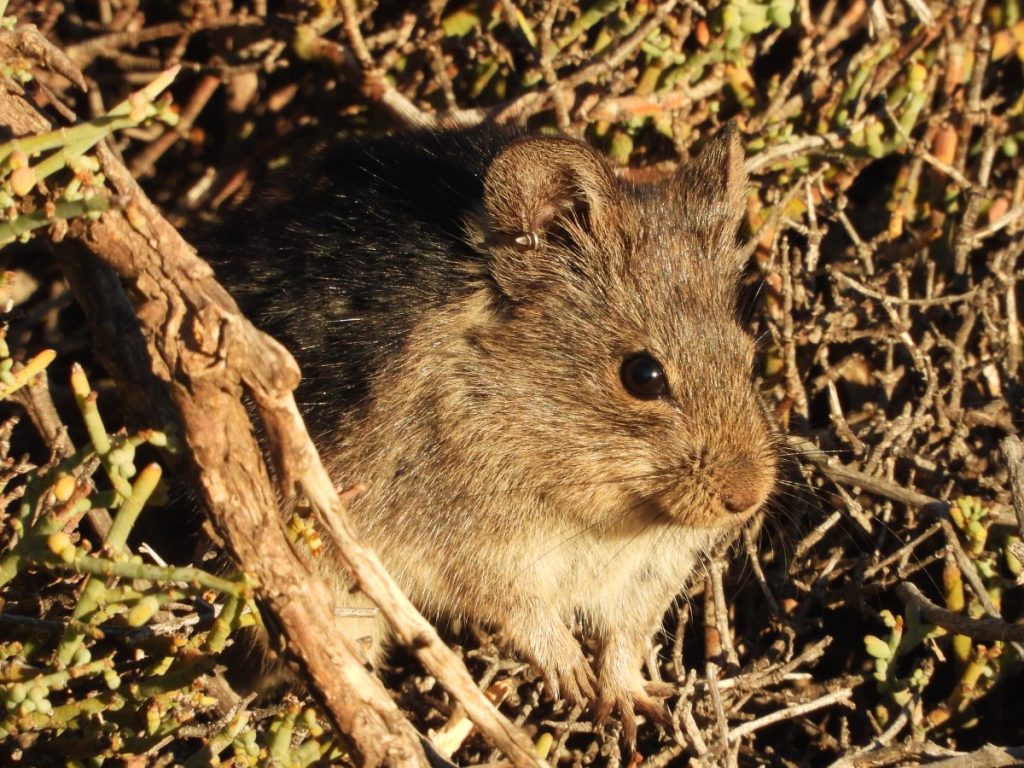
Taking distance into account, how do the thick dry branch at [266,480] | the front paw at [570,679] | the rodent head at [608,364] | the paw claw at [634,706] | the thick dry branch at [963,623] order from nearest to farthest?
the thick dry branch at [266,480] < the thick dry branch at [963,623] < the rodent head at [608,364] < the paw claw at [634,706] < the front paw at [570,679]

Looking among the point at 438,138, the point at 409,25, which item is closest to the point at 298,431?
the point at 438,138

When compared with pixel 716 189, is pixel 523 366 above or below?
below

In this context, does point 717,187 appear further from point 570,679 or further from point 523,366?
point 570,679

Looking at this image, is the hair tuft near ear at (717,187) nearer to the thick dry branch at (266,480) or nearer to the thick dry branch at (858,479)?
the thick dry branch at (858,479)

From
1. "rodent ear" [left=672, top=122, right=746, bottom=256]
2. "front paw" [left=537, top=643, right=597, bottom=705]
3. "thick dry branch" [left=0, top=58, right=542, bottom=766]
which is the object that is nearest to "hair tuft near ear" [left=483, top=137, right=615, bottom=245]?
"rodent ear" [left=672, top=122, right=746, bottom=256]

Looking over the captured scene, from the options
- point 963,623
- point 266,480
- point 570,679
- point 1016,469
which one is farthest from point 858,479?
point 266,480

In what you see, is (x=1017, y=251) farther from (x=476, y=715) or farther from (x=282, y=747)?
(x=282, y=747)

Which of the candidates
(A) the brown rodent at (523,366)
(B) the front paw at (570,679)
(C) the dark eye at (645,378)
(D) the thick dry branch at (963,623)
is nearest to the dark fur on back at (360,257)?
(A) the brown rodent at (523,366)
